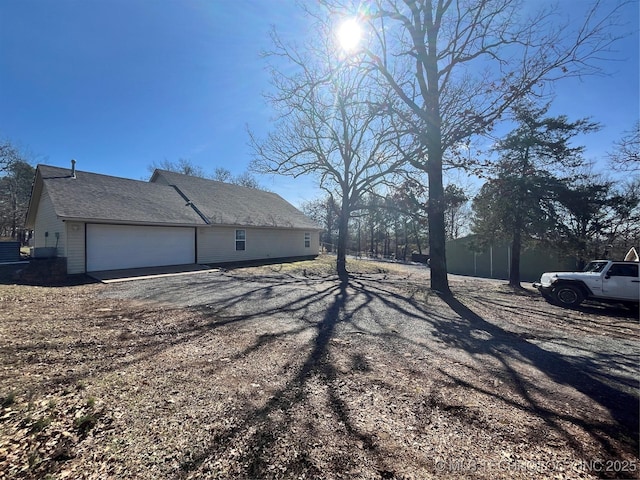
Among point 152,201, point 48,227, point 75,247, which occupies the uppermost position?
point 152,201

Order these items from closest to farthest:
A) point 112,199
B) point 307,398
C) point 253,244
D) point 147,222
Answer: point 307,398
point 147,222
point 112,199
point 253,244

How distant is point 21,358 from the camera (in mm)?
3455

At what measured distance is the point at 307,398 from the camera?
2852 mm

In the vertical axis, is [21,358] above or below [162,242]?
below

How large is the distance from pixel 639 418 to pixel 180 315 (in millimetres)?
6667

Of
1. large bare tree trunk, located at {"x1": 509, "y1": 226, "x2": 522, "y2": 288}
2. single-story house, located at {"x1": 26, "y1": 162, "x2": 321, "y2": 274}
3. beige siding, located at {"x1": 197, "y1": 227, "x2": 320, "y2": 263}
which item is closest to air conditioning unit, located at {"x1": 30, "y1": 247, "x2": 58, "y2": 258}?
single-story house, located at {"x1": 26, "y1": 162, "x2": 321, "y2": 274}

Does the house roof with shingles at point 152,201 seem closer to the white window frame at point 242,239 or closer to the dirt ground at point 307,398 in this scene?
the white window frame at point 242,239

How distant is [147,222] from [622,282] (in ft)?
55.4

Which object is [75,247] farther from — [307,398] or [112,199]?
[307,398]

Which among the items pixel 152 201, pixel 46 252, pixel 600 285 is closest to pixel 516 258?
pixel 600 285

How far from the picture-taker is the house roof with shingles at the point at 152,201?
11578mm

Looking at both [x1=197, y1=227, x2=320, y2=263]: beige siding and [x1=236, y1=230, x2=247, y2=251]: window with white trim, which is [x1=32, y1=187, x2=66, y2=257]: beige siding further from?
[x1=236, y1=230, x2=247, y2=251]: window with white trim

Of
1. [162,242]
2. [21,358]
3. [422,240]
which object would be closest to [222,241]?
[162,242]

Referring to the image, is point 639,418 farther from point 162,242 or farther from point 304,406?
point 162,242
